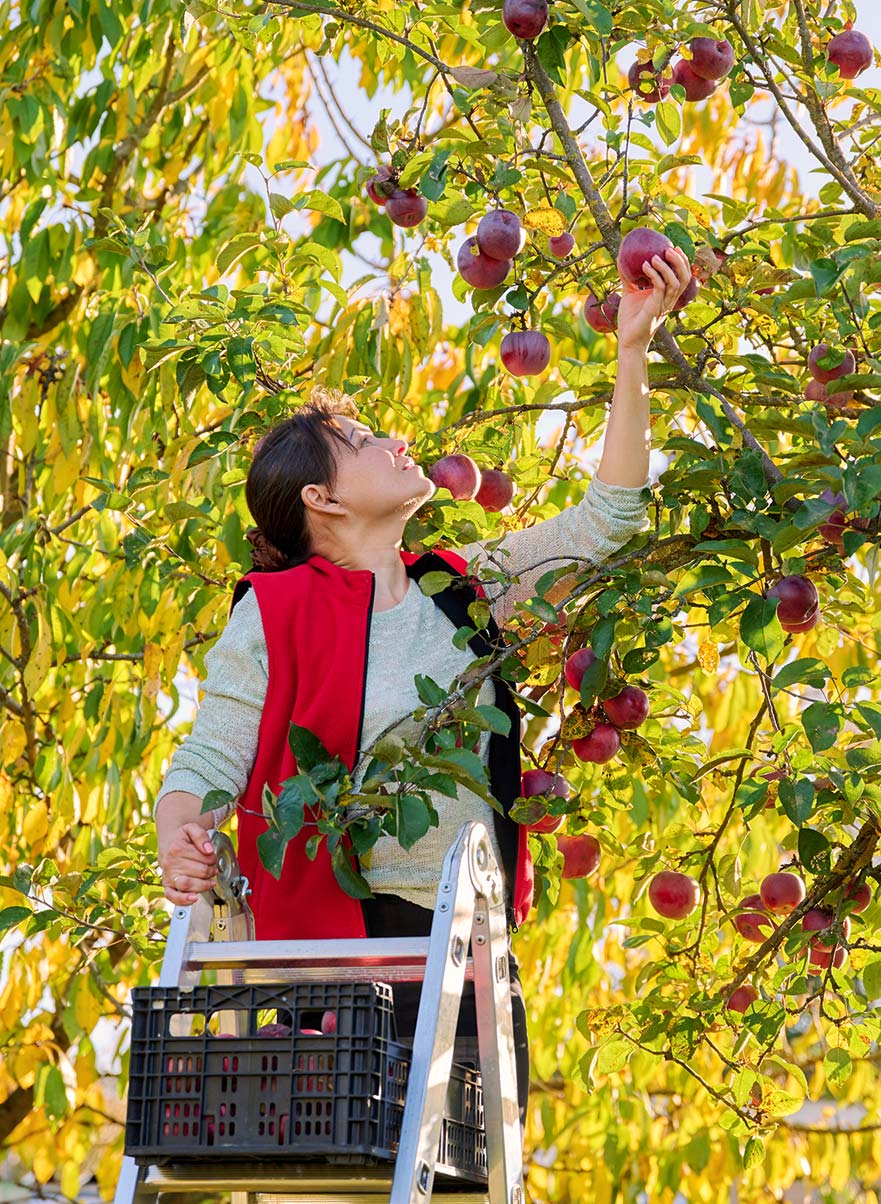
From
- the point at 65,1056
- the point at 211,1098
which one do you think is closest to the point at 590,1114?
the point at 65,1056

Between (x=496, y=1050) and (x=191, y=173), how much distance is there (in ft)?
10.3

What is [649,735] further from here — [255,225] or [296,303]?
[255,225]

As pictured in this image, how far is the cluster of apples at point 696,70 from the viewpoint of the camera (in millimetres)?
2240

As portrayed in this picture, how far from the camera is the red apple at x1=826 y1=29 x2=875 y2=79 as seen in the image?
2375 millimetres

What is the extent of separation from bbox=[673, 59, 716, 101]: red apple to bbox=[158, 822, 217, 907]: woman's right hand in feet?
4.10

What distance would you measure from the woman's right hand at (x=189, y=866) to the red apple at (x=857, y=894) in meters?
0.85

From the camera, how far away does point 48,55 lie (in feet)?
12.9

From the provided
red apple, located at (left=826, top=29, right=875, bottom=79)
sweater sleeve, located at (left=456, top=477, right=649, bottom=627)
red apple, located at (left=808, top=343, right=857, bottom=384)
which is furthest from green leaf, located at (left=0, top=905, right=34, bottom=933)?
red apple, located at (left=826, top=29, right=875, bottom=79)

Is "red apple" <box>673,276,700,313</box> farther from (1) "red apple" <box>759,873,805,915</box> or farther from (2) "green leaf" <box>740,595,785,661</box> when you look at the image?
(1) "red apple" <box>759,873,805,915</box>

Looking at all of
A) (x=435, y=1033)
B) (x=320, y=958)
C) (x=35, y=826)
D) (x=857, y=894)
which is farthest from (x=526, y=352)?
(x=35, y=826)

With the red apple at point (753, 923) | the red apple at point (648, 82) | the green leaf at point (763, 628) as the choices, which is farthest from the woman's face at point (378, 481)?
the red apple at point (753, 923)

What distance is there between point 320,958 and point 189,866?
214mm

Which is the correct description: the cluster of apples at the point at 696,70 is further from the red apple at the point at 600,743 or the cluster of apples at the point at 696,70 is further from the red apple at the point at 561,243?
the red apple at the point at 600,743

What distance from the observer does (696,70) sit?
2.29m
